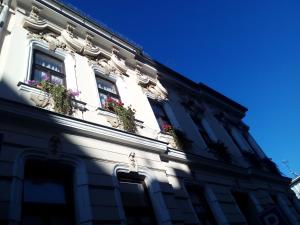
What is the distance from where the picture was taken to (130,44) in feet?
40.9

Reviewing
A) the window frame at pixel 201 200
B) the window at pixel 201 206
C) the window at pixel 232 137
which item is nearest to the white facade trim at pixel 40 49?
the window frame at pixel 201 200

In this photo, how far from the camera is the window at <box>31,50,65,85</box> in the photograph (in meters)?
7.75

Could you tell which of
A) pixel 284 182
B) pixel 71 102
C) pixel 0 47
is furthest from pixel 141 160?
pixel 284 182

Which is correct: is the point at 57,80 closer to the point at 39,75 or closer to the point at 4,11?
the point at 39,75

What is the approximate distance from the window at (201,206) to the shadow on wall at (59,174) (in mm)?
2384

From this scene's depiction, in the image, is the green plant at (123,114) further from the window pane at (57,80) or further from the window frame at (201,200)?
the window frame at (201,200)

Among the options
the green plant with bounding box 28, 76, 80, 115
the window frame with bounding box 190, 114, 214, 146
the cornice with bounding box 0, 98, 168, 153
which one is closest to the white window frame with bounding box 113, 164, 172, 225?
the cornice with bounding box 0, 98, 168, 153

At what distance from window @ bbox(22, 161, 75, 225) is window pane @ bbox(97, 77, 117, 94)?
424cm

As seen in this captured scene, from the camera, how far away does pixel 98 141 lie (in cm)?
689

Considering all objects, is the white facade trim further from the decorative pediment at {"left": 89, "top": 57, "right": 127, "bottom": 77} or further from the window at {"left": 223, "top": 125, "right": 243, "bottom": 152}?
the window at {"left": 223, "top": 125, "right": 243, "bottom": 152}

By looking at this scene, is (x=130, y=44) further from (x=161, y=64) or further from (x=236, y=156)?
(x=236, y=156)

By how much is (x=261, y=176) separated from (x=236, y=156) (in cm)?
155

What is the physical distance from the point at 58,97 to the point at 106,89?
295cm

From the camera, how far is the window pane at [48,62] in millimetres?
8217
